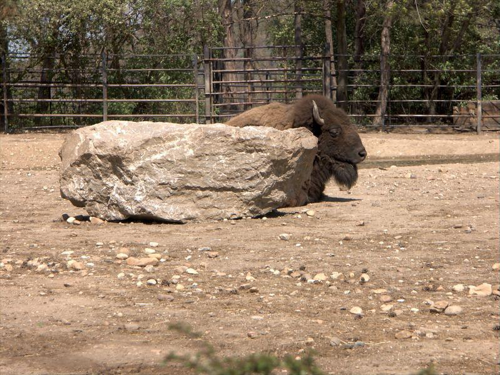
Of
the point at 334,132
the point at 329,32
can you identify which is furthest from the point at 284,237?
the point at 329,32

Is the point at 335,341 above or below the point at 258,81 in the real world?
below

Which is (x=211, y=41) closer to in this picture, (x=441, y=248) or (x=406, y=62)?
(x=406, y=62)

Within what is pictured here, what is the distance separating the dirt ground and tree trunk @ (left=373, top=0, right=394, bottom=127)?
12233mm

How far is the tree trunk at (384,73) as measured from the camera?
74.1 feet

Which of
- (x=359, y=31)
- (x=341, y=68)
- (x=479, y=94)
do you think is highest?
(x=359, y=31)

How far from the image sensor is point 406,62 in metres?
23.7

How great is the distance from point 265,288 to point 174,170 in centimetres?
289

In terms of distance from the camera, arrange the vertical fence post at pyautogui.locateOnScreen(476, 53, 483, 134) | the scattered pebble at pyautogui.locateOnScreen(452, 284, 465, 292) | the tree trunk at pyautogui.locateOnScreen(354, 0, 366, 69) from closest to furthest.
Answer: the scattered pebble at pyautogui.locateOnScreen(452, 284, 465, 292) < the vertical fence post at pyautogui.locateOnScreen(476, 53, 483, 134) < the tree trunk at pyautogui.locateOnScreen(354, 0, 366, 69)

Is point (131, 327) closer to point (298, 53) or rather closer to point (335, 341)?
point (335, 341)

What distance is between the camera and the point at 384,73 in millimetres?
22656

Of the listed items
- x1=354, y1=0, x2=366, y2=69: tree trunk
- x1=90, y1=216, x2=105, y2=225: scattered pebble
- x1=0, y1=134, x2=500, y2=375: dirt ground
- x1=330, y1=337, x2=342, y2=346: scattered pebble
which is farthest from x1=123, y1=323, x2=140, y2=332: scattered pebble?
x1=354, y1=0, x2=366, y2=69: tree trunk

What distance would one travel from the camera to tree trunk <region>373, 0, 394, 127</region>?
74.1ft

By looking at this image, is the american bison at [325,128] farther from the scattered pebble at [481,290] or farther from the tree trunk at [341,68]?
the tree trunk at [341,68]

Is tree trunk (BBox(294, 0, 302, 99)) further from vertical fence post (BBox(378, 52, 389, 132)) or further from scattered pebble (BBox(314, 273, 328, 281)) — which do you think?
scattered pebble (BBox(314, 273, 328, 281))
